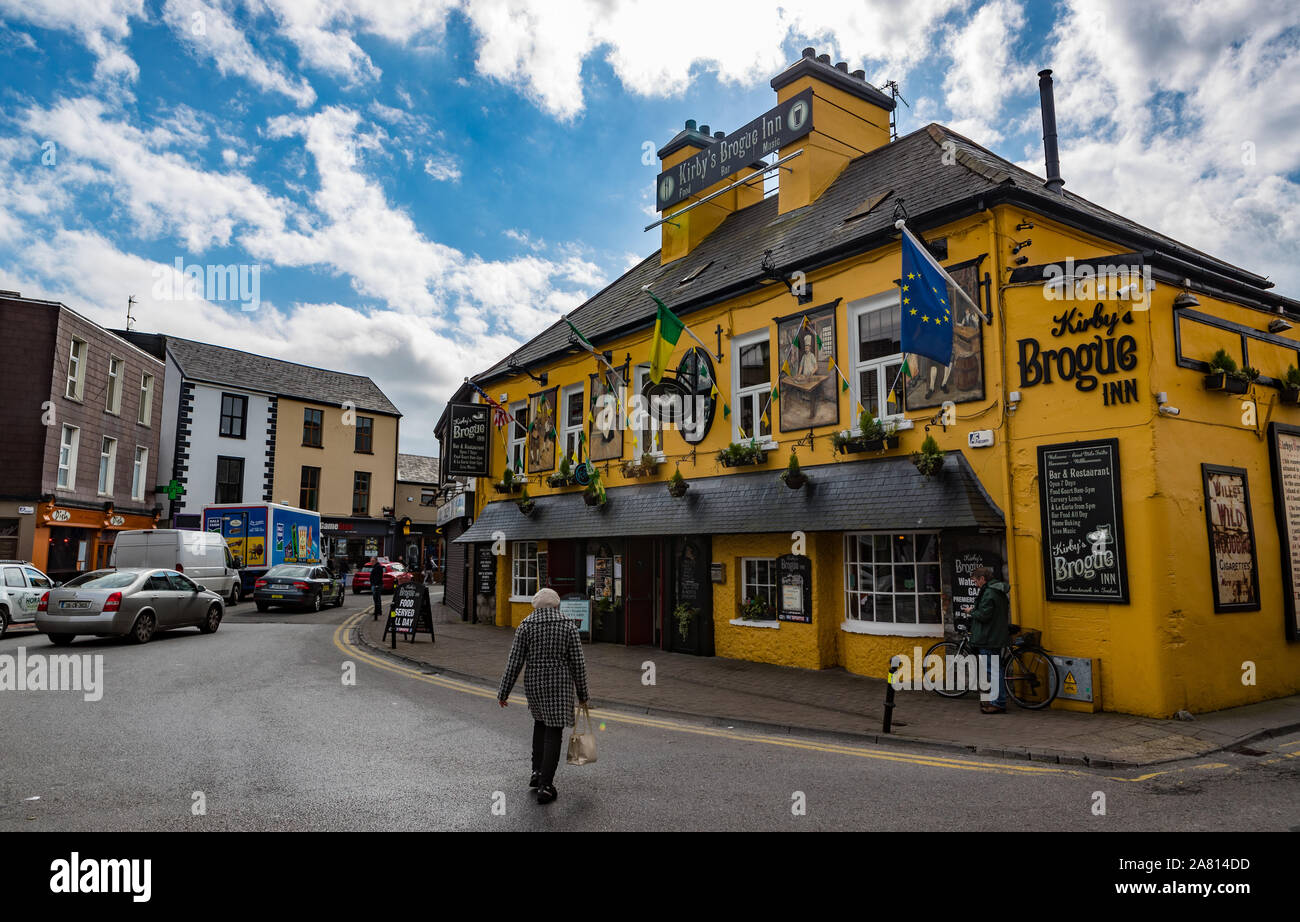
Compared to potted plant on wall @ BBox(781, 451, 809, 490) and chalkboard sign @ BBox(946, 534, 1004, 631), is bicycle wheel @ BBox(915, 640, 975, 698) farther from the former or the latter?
potted plant on wall @ BBox(781, 451, 809, 490)

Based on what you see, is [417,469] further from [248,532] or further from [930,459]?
[930,459]

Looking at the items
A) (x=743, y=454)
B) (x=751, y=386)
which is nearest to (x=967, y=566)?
(x=743, y=454)

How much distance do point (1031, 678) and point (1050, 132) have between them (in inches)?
335

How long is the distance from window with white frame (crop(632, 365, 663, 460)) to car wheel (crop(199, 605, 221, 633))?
1064cm

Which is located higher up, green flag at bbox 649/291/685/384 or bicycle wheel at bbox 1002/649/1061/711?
green flag at bbox 649/291/685/384

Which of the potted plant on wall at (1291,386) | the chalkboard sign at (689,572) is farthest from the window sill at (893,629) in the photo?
the potted plant on wall at (1291,386)

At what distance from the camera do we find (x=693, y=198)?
65.5ft

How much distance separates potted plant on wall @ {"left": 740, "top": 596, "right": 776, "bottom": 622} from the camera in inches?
545

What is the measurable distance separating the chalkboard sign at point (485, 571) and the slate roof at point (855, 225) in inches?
196

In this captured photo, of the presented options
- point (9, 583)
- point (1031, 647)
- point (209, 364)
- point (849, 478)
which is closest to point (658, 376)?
point (849, 478)

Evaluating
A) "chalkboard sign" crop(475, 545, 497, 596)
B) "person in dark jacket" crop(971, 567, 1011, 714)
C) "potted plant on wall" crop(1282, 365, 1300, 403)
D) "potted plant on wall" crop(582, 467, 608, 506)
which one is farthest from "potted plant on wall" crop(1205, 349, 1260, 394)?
"chalkboard sign" crop(475, 545, 497, 596)
